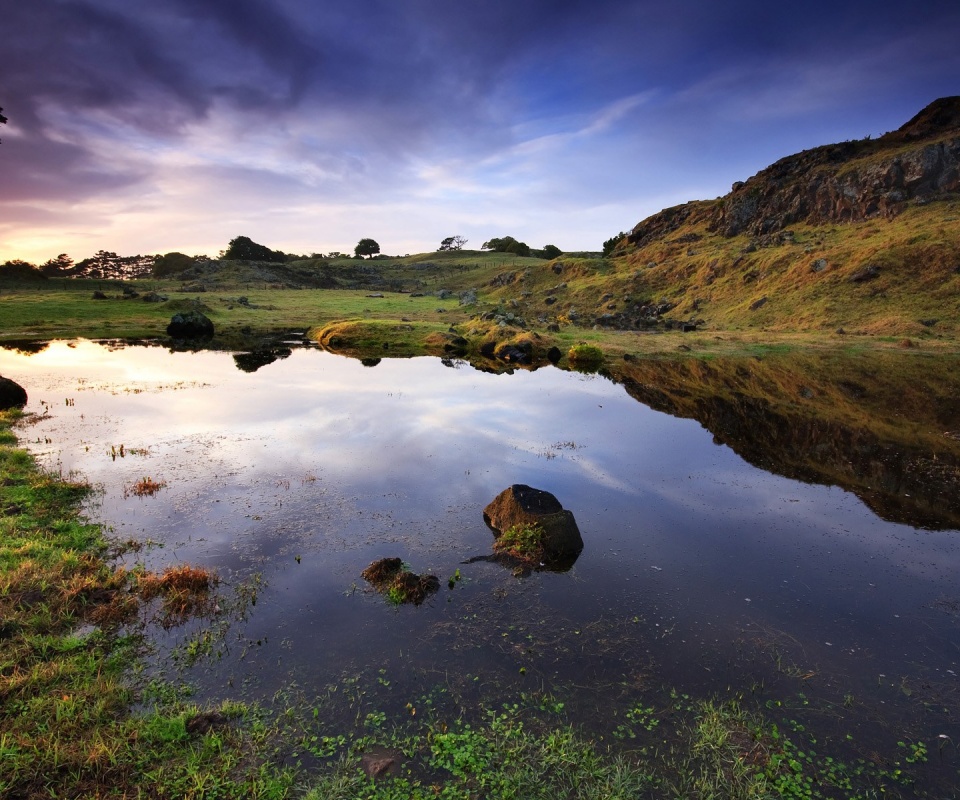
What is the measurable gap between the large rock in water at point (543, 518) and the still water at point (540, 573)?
0.46m

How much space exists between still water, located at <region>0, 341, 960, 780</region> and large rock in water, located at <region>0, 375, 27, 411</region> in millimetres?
1101

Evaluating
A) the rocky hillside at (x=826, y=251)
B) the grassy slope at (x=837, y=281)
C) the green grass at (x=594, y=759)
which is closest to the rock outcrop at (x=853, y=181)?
the rocky hillside at (x=826, y=251)

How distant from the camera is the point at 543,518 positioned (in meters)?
14.2

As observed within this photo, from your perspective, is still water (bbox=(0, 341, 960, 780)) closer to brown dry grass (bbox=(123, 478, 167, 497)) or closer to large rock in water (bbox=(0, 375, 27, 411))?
brown dry grass (bbox=(123, 478, 167, 497))

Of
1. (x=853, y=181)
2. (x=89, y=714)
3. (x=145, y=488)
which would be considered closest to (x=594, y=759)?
(x=89, y=714)

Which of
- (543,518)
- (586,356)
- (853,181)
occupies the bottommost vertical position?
(543,518)

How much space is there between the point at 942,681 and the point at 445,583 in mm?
9507

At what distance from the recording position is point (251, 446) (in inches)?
880

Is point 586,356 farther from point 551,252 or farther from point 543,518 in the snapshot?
point 551,252

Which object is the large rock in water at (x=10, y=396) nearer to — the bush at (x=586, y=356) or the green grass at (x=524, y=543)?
the green grass at (x=524, y=543)

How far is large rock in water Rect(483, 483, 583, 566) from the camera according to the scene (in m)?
13.9

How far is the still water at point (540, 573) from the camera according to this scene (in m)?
9.70

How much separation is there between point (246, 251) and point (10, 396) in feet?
504

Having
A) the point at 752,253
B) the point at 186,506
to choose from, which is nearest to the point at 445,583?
the point at 186,506
